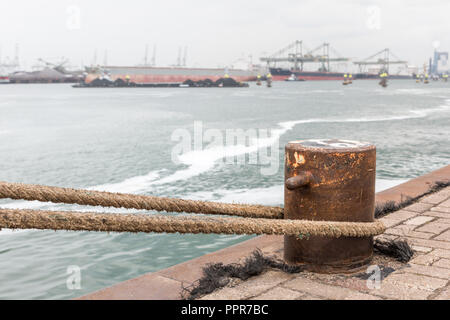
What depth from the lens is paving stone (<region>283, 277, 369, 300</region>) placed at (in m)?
2.44

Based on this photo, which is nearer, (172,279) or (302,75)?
(172,279)

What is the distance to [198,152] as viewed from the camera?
14.4 meters

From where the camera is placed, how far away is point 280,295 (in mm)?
2465

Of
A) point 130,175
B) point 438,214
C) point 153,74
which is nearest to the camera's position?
point 438,214

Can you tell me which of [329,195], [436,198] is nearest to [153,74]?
[436,198]

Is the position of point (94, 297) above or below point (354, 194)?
below

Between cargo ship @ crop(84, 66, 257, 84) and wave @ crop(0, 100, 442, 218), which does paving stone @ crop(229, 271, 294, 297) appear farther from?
cargo ship @ crop(84, 66, 257, 84)

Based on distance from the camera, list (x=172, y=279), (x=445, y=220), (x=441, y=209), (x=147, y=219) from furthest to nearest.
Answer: (x=441, y=209) → (x=445, y=220) → (x=172, y=279) → (x=147, y=219)

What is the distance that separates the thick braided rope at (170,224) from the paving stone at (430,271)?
284mm

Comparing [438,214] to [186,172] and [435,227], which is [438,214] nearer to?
[435,227]

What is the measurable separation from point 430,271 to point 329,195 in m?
0.75

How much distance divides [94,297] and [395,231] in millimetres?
2233
